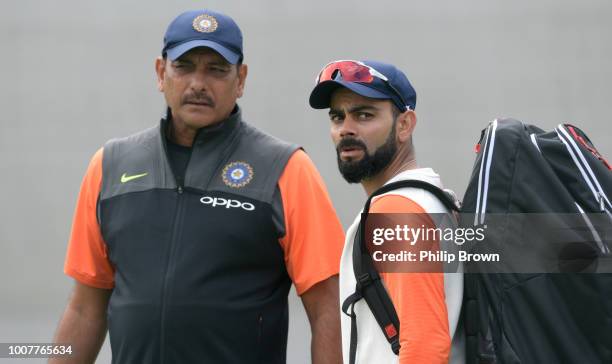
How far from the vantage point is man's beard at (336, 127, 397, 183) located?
202 cm

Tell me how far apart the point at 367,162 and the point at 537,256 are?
45 cm

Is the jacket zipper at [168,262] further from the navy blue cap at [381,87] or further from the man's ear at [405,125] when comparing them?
the man's ear at [405,125]

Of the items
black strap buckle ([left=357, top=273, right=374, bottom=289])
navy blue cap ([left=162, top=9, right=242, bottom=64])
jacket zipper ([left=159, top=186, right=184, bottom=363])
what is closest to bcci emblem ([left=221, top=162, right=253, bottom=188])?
jacket zipper ([left=159, top=186, right=184, bottom=363])

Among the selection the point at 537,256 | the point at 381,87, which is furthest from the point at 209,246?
the point at 537,256

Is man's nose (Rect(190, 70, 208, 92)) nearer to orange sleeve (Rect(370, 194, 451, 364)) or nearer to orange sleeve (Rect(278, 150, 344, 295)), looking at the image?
orange sleeve (Rect(278, 150, 344, 295))

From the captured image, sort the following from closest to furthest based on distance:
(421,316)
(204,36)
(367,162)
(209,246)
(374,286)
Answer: (421,316), (374,286), (367,162), (209,246), (204,36)

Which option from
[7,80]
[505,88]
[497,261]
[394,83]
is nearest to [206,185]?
[394,83]

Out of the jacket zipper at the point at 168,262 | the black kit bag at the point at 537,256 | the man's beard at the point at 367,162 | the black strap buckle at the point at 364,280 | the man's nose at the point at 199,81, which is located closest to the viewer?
the black kit bag at the point at 537,256

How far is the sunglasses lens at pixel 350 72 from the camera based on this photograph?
2.03 meters

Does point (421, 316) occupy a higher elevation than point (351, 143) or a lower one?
lower

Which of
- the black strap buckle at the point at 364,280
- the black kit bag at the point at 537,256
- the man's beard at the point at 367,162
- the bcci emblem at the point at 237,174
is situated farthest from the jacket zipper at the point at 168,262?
the black kit bag at the point at 537,256

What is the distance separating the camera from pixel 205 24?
2.36 m

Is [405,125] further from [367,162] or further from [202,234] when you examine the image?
[202,234]

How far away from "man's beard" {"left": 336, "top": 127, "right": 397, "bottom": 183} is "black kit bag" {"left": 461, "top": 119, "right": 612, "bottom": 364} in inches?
9.9
